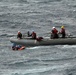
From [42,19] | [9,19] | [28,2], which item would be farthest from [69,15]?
[28,2]

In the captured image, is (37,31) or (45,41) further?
(37,31)

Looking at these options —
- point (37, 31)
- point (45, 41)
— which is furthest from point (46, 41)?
point (37, 31)

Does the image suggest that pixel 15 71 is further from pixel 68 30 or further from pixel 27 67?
pixel 68 30

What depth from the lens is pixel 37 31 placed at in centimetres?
5584

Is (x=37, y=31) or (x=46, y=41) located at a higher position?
(x=37, y=31)

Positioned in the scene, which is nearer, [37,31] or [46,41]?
[46,41]

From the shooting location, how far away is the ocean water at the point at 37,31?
1550 inches

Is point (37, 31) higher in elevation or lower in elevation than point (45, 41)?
higher

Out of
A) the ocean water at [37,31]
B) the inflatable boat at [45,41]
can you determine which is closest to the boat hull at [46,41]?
the inflatable boat at [45,41]

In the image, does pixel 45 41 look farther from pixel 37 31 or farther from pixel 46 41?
pixel 37 31

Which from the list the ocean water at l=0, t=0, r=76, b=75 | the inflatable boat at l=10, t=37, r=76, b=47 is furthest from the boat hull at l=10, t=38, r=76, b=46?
the ocean water at l=0, t=0, r=76, b=75

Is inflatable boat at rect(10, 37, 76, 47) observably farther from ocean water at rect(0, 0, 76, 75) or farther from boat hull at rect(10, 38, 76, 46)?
ocean water at rect(0, 0, 76, 75)

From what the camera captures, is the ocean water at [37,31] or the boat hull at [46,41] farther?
the boat hull at [46,41]

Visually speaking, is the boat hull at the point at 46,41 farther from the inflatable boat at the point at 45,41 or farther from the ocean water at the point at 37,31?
the ocean water at the point at 37,31
